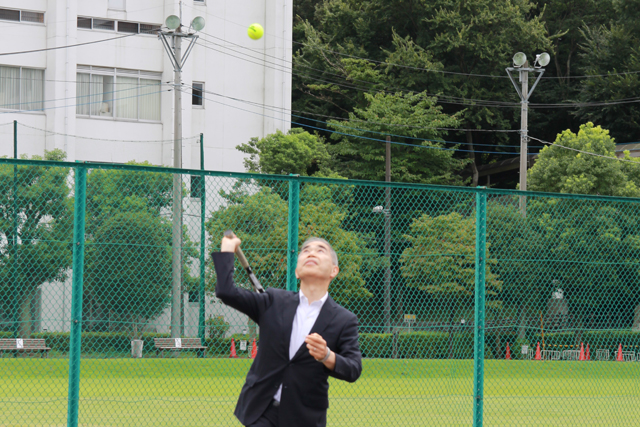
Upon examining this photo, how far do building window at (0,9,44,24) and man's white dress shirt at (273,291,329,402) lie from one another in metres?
32.5

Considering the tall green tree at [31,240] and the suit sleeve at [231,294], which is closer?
the suit sleeve at [231,294]

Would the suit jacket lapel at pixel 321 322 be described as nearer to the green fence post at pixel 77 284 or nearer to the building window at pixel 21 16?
the green fence post at pixel 77 284

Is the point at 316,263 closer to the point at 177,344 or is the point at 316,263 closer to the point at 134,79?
the point at 177,344

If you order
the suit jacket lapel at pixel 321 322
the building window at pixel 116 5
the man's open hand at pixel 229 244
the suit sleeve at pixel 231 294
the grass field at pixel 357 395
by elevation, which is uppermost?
the building window at pixel 116 5

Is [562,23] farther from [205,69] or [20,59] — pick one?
[20,59]

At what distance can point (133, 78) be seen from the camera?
35.5m

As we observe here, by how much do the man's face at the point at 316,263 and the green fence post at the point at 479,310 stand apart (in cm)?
422

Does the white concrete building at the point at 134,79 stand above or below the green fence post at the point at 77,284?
above

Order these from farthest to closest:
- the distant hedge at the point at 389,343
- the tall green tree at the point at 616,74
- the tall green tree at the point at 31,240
Result: the tall green tree at the point at 616,74, the distant hedge at the point at 389,343, the tall green tree at the point at 31,240

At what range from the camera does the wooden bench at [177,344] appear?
920cm

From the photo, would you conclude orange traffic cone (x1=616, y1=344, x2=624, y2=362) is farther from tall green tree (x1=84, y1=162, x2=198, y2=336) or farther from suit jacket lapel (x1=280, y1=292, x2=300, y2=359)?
suit jacket lapel (x1=280, y1=292, x2=300, y2=359)

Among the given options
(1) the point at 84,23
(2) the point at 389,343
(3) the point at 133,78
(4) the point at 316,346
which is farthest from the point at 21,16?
(4) the point at 316,346

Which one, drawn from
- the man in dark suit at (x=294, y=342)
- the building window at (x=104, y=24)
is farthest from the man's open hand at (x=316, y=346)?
the building window at (x=104, y=24)

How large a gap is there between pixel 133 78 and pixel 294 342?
32.7 m
